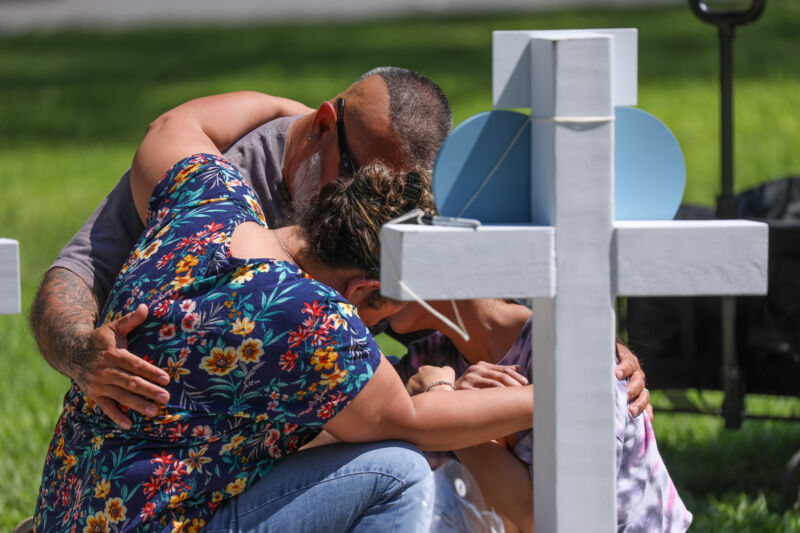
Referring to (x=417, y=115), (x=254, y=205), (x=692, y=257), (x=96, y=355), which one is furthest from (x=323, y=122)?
(x=692, y=257)

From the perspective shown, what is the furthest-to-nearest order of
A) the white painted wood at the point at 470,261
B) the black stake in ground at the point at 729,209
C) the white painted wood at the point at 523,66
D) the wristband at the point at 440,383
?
the black stake in ground at the point at 729,209
the wristband at the point at 440,383
the white painted wood at the point at 523,66
the white painted wood at the point at 470,261

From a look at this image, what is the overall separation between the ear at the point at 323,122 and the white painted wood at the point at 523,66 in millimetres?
911

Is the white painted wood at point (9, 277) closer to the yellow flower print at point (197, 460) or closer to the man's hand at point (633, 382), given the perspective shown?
the yellow flower print at point (197, 460)

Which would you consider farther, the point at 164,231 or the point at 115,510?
the point at 164,231

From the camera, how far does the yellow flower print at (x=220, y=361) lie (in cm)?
181

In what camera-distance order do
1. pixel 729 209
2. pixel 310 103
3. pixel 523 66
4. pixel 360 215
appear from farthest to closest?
pixel 310 103, pixel 729 209, pixel 360 215, pixel 523 66

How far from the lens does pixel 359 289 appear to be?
2.14m

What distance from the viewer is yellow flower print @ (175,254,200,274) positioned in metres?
1.88

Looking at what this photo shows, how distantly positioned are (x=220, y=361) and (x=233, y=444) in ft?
0.60

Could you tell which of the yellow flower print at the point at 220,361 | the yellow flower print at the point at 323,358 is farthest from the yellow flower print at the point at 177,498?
the yellow flower print at the point at 323,358

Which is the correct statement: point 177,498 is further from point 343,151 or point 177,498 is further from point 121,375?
point 343,151

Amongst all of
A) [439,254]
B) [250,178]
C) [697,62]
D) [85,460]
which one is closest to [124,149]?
[697,62]

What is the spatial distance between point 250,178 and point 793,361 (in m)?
1.88

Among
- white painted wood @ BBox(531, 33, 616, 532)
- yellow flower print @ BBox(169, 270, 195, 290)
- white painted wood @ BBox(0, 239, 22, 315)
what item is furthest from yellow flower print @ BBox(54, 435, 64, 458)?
white painted wood @ BBox(531, 33, 616, 532)
